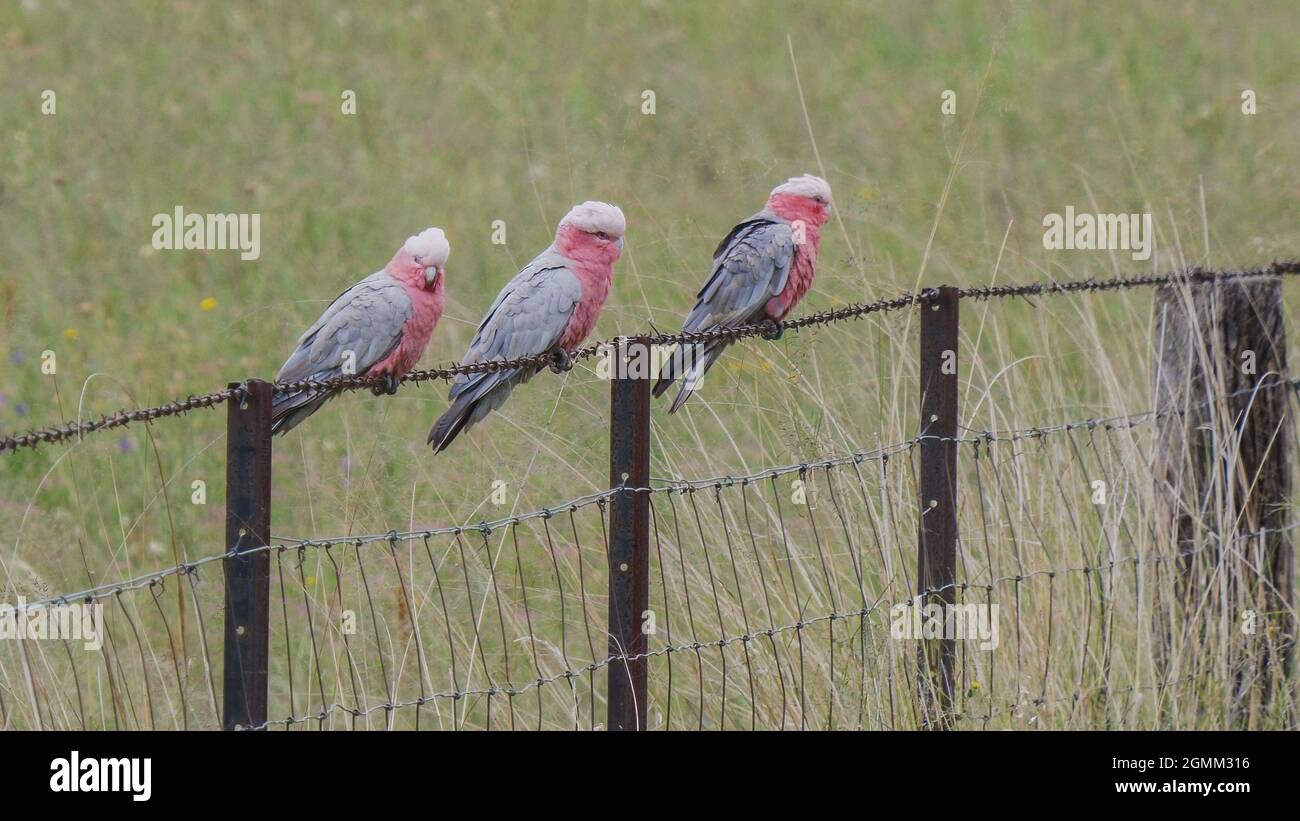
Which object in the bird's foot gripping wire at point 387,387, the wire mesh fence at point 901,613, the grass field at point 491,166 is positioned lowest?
the wire mesh fence at point 901,613

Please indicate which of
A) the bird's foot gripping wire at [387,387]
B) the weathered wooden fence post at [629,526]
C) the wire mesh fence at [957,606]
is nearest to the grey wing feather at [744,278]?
the wire mesh fence at [957,606]

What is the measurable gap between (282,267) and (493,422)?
4.12 meters

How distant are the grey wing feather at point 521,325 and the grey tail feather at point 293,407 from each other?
389mm

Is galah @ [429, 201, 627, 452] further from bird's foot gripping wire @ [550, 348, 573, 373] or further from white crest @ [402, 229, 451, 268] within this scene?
white crest @ [402, 229, 451, 268]

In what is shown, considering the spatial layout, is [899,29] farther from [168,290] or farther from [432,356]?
[432,356]

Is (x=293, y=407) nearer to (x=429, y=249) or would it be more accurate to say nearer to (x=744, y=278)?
(x=429, y=249)

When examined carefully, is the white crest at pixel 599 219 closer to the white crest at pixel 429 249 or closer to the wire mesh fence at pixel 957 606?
Result: the white crest at pixel 429 249

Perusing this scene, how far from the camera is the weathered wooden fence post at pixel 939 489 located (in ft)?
13.6

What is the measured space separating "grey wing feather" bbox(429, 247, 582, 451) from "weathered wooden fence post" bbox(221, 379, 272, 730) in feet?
5.08

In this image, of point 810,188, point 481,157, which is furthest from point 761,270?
point 481,157

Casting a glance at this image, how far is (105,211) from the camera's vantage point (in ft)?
30.3

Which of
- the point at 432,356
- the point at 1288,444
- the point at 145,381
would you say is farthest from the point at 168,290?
the point at 1288,444

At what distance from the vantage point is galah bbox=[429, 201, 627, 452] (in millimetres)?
4535
